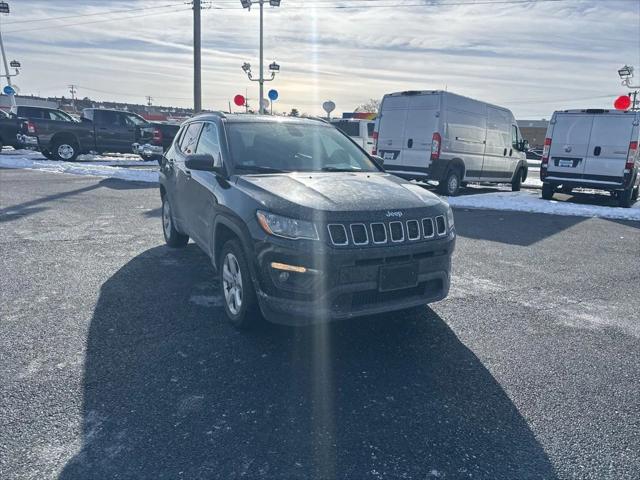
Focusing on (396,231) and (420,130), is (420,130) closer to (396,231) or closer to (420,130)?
(420,130)

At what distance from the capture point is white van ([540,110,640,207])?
11.9m

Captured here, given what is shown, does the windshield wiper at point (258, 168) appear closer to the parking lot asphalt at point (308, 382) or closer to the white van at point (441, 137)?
the parking lot asphalt at point (308, 382)

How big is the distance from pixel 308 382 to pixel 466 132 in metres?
11.2

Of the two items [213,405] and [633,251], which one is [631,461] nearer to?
[213,405]

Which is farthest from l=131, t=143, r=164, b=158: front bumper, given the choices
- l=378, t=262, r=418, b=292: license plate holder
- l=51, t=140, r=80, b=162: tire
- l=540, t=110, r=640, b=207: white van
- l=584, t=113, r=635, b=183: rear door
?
l=378, t=262, r=418, b=292: license plate holder

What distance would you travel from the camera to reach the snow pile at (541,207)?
1090 cm

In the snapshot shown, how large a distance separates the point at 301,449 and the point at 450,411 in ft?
3.28

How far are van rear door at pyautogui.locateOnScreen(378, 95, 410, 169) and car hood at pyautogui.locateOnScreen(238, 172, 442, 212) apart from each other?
891cm

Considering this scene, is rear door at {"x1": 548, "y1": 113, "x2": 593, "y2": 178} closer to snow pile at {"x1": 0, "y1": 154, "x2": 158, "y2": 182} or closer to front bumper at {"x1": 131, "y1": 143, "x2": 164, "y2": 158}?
snow pile at {"x1": 0, "y1": 154, "x2": 158, "y2": 182}

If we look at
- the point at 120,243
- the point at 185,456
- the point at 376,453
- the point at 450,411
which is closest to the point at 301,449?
the point at 376,453

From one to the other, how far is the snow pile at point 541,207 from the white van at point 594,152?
710 mm

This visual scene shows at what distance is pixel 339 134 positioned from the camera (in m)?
5.40

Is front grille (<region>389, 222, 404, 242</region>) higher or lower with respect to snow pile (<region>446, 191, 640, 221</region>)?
higher

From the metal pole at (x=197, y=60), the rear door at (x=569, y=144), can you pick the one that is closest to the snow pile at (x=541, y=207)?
the rear door at (x=569, y=144)
